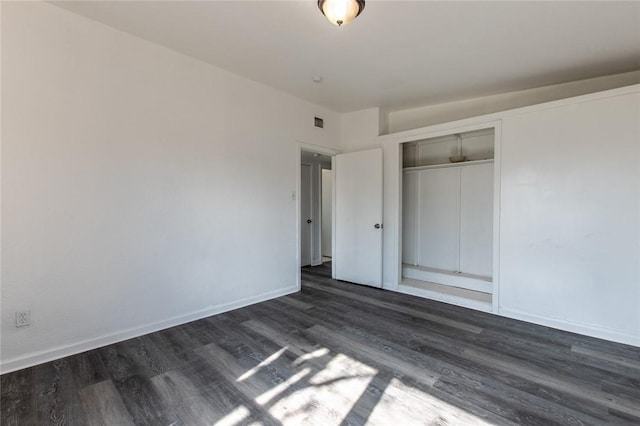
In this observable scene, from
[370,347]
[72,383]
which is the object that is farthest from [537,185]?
[72,383]

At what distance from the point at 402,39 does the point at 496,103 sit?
1952 mm

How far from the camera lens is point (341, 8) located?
192 centimetres

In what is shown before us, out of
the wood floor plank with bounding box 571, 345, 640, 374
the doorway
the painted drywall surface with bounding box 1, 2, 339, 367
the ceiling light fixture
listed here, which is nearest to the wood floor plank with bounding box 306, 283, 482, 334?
the wood floor plank with bounding box 571, 345, 640, 374

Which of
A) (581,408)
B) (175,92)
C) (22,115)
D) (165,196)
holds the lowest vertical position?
(581,408)

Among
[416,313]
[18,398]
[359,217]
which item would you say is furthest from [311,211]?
[18,398]

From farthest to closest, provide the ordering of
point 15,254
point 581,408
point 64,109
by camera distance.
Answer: point 64,109 < point 15,254 < point 581,408

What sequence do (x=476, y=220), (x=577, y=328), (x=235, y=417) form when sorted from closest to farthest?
1. (x=235, y=417)
2. (x=577, y=328)
3. (x=476, y=220)

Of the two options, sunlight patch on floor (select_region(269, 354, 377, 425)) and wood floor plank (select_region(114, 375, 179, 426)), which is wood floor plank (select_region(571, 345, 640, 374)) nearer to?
sunlight patch on floor (select_region(269, 354, 377, 425))

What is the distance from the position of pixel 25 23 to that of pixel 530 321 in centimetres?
531

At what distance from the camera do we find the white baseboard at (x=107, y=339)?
85.0 inches

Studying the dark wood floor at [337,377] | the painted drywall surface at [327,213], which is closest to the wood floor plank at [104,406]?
the dark wood floor at [337,377]

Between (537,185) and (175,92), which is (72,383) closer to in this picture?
(175,92)

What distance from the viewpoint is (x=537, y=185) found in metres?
3.08

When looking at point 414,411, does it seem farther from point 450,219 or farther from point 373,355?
point 450,219
